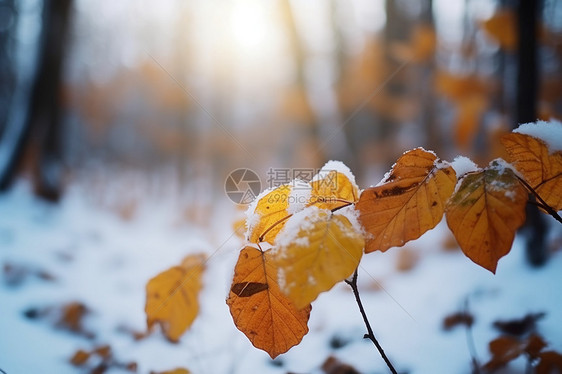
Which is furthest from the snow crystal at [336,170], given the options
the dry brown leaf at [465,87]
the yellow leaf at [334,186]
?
the dry brown leaf at [465,87]

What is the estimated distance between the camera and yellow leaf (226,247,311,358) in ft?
1.48

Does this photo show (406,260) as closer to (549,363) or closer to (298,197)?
(549,363)

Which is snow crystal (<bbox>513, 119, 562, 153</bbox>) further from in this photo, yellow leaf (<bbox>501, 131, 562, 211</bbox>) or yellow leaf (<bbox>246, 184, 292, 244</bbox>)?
yellow leaf (<bbox>246, 184, 292, 244</bbox>)

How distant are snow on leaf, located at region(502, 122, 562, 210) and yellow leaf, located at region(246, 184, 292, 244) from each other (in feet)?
1.13

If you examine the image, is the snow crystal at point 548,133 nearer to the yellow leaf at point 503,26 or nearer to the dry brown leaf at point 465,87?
the yellow leaf at point 503,26

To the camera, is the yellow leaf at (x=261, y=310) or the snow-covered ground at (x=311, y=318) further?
the snow-covered ground at (x=311, y=318)

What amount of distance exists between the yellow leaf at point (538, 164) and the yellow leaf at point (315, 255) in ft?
0.95

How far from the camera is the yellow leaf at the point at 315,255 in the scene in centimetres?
35

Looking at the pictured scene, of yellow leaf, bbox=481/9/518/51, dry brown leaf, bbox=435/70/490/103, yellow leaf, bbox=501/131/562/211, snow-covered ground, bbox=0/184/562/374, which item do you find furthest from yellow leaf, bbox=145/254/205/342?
dry brown leaf, bbox=435/70/490/103

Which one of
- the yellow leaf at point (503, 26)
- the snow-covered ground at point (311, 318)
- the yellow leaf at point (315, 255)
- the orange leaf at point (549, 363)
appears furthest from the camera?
the yellow leaf at point (503, 26)

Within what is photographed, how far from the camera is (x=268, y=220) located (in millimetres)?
489

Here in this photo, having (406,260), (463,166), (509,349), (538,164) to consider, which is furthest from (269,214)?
(406,260)

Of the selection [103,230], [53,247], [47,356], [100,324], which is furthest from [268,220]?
[103,230]

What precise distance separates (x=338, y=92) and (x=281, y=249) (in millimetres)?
5636
